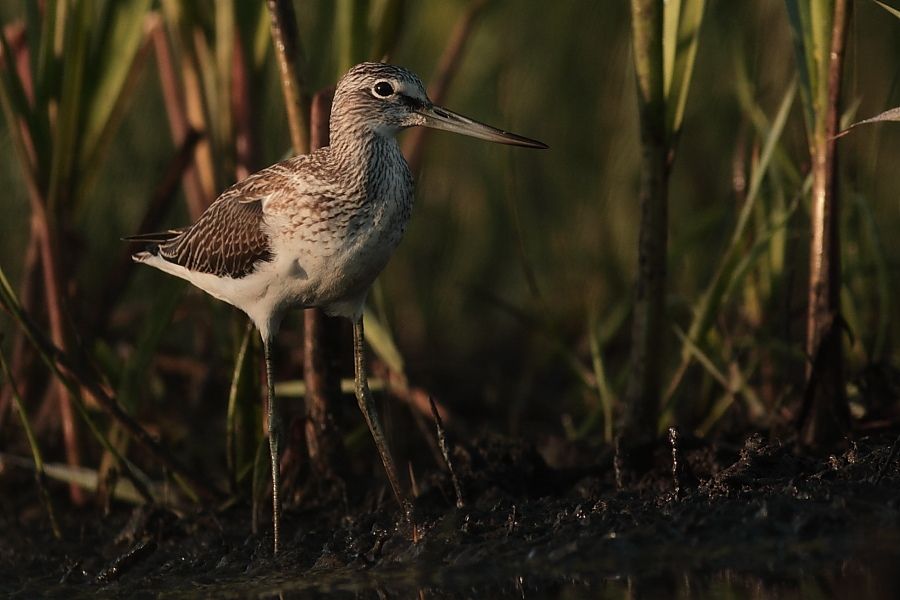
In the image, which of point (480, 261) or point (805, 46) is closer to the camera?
point (805, 46)

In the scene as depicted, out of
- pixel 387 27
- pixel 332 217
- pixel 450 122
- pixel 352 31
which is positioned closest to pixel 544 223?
pixel 387 27

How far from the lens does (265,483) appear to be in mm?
6484

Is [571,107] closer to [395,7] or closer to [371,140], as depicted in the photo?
[395,7]

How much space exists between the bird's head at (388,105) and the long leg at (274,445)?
112 centimetres

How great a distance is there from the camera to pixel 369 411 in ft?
20.9

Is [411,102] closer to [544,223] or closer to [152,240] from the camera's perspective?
[152,240]

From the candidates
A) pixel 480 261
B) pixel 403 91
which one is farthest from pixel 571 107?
pixel 403 91

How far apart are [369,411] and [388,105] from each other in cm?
150

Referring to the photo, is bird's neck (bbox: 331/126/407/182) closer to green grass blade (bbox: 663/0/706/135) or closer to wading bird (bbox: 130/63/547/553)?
wading bird (bbox: 130/63/547/553)

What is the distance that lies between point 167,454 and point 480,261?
4679 millimetres

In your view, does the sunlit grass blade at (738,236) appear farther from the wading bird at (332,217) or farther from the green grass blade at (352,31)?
the green grass blade at (352,31)

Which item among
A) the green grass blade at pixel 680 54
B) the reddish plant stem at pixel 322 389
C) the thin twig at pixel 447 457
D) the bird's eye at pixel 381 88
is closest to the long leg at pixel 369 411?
the reddish plant stem at pixel 322 389

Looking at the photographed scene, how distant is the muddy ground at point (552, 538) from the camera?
491 cm

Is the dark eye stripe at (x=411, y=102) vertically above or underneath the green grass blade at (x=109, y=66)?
underneath
